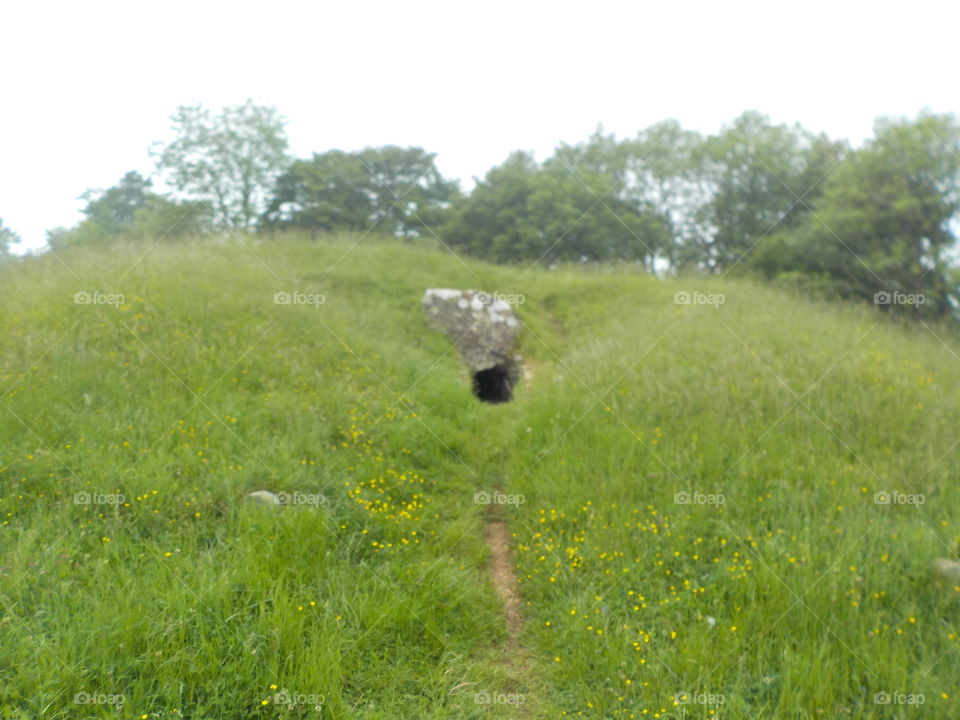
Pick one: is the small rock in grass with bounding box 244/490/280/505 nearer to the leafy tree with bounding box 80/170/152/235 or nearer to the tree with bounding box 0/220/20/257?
the tree with bounding box 0/220/20/257

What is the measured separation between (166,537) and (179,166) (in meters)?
19.6

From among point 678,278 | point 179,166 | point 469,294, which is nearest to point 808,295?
point 678,278

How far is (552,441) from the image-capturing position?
6852 mm

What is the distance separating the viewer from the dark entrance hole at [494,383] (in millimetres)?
11426

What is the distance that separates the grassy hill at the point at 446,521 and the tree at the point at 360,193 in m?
12.8

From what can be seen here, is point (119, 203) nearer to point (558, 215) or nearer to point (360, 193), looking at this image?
point (360, 193)

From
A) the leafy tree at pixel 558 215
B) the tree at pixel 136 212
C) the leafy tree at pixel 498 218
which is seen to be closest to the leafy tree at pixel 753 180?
the leafy tree at pixel 558 215

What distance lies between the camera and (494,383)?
11914mm

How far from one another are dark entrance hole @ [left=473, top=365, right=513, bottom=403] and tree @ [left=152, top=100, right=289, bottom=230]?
12512mm

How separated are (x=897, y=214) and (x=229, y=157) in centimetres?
2015

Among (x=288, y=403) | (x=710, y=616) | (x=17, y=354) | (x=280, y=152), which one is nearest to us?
(x=710, y=616)

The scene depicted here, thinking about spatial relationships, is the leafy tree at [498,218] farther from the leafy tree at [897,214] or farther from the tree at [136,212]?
the leafy tree at [897,214]

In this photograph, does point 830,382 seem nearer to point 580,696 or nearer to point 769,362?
point 769,362

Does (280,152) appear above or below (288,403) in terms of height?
above
